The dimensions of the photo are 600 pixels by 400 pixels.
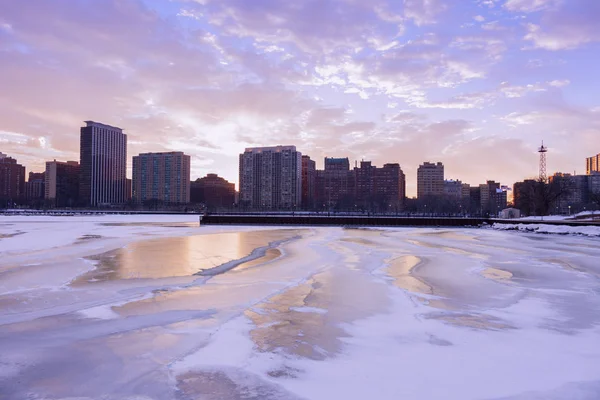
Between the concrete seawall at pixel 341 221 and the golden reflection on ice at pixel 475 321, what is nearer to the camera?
the golden reflection on ice at pixel 475 321

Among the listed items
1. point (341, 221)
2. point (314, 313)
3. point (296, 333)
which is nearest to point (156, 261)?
point (314, 313)

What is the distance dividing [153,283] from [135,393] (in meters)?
7.44

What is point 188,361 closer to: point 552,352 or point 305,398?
point 305,398

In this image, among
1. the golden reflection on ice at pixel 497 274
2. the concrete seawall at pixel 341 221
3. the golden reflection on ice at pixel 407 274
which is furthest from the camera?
the concrete seawall at pixel 341 221

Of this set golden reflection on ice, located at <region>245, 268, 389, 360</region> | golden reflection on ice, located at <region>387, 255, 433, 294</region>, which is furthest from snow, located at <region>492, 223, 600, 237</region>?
golden reflection on ice, located at <region>245, 268, 389, 360</region>

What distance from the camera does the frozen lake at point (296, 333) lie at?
5316 mm

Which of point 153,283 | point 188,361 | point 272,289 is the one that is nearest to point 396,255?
point 272,289

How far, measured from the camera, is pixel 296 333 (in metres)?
7.52

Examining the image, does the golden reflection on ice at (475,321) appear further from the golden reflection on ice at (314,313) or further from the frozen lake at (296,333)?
the golden reflection on ice at (314,313)

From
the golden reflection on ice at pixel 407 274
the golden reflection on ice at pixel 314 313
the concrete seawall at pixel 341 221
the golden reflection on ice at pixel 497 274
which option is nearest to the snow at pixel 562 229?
the concrete seawall at pixel 341 221

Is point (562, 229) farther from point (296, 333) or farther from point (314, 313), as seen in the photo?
point (296, 333)

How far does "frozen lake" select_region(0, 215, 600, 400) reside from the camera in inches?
209

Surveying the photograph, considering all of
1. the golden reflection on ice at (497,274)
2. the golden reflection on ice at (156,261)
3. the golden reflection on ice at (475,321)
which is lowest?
the golden reflection on ice at (497,274)

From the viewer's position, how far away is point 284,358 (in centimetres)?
627
